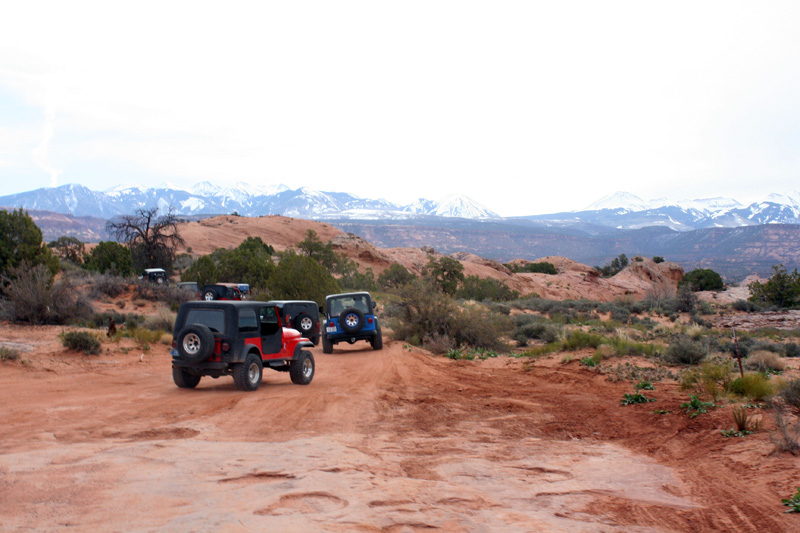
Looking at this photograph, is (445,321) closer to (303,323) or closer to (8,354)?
(303,323)

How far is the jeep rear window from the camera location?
10.8 metres

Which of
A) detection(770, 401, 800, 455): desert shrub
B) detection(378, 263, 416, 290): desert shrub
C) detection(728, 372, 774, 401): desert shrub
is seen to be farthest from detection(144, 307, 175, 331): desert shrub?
detection(378, 263, 416, 290): desert shrub

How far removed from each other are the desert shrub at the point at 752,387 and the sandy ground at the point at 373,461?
120cm

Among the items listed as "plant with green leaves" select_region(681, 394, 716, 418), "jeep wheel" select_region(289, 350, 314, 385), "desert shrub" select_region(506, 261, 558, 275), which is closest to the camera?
"plant with green leaves" select_region(681, 394, 716, 418)

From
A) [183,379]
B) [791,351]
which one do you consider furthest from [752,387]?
[183,379]

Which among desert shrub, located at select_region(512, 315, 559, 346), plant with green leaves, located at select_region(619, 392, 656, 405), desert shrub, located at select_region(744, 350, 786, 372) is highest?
plant with green leaves, located at select_region(619, 392, 656, 405)

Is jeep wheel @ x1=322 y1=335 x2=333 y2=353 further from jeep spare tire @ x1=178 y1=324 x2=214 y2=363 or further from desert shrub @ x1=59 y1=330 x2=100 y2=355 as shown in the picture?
jeep spare tire @ x1=178 y1=324 x2=214 y2=363

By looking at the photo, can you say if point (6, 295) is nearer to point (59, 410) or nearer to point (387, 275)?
point (59, 410)

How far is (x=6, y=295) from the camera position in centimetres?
2028

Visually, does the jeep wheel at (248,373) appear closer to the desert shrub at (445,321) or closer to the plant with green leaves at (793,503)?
the plant with green leaves at (793,503)

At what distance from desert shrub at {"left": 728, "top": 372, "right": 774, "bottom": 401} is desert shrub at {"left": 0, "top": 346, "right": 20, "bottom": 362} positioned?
14741 millimetres

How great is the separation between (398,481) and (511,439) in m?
2.74

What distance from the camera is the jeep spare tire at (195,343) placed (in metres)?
10.3

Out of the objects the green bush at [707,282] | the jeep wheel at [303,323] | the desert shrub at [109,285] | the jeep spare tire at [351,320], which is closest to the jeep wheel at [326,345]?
the jeep wheel at [303,323]
